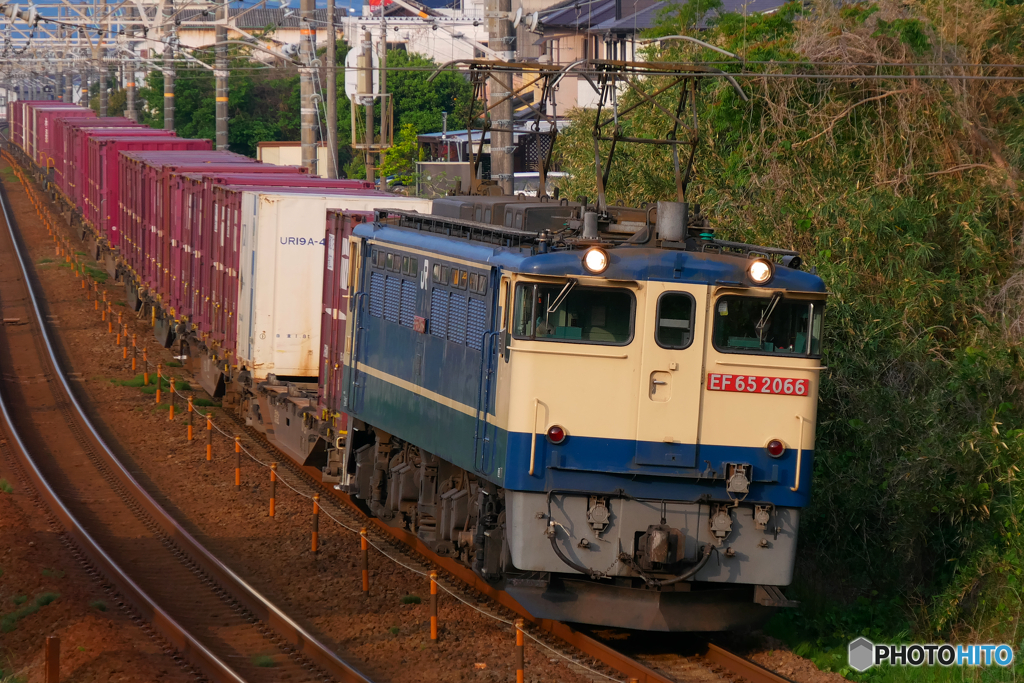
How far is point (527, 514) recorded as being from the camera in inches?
396

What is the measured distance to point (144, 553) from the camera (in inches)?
581

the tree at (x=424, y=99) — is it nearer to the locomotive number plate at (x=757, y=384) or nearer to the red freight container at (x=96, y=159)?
the red freight container at (x=96, y=159)

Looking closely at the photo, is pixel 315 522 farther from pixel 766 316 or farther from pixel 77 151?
pixel 77 151

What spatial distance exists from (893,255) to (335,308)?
6.66 m

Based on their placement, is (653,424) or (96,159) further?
(96,159)

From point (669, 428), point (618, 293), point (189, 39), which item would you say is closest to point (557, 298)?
point (618, 293)

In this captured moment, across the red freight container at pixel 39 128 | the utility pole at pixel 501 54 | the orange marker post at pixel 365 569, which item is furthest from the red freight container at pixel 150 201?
the red freight container at pixel 39 128

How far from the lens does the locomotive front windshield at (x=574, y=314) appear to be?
10.0 m

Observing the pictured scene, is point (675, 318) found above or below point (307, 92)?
below

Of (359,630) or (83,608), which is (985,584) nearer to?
(359,630)

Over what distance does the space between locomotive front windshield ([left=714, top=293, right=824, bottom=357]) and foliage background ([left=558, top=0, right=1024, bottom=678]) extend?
280 cm

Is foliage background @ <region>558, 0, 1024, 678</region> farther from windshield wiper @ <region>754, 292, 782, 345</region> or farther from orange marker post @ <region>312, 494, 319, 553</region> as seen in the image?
orange marker post @ <region>312, 494, 319, 553</region>

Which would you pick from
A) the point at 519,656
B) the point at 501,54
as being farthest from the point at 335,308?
the point at 519,656

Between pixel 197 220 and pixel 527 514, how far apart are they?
1348 cm
